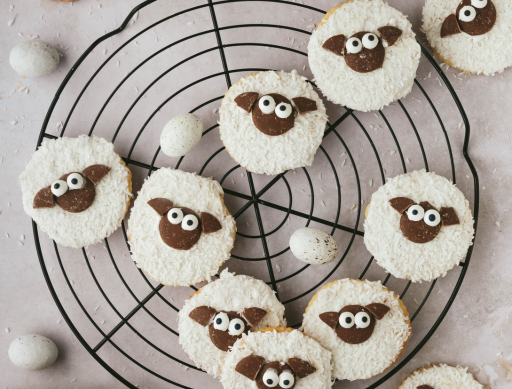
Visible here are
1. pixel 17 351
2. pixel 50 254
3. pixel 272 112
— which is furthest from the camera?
pixel 50 254

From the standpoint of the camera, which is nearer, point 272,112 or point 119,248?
point 272,112

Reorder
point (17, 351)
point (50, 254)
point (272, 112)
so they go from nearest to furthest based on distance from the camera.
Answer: point (272, 112), point (17, 351), point (50, 254)

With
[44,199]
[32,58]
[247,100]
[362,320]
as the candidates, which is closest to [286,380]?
[362,320]

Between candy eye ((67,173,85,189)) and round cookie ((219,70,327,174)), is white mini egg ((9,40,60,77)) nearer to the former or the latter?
candy eye ((67,173,85,189))

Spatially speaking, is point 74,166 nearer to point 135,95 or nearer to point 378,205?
point 135,95

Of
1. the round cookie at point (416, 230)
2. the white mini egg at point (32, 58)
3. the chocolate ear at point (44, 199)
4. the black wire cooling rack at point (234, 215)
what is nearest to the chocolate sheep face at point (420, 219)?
the round cookie at point (416, 230)

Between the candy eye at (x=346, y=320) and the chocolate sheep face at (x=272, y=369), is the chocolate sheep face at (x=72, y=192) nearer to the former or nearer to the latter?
the chocolate sheep face at (x=272, y=369)

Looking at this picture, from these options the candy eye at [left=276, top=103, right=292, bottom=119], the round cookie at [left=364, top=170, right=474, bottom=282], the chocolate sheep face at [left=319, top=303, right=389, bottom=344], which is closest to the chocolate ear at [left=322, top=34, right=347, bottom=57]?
the candy eye at [left=276, top=103, right=292, bottom=119]

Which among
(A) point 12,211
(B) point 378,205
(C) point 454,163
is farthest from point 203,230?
(C) point 454,163
